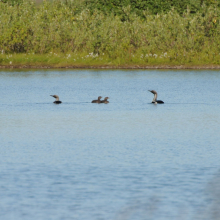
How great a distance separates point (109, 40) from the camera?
55312mm

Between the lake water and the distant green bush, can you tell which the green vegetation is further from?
the lake water

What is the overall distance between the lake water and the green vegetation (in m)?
21.6

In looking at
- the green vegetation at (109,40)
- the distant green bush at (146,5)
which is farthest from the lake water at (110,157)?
the distant green bush at (146,5)

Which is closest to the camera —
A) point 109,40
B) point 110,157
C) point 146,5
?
point 110,157

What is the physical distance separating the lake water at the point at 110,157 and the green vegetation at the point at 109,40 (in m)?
21.6

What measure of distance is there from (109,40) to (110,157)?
134 ft

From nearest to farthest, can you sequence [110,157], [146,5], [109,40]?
[110,157] < [109,40] < [146,5]

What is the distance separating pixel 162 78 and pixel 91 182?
31672 millimetres

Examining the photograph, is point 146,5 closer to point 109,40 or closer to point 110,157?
point 109,40

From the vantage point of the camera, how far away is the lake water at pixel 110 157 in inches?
416

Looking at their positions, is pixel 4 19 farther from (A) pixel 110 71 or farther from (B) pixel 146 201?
(B) pixel 146 201

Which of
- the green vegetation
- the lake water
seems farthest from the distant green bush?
the lake water

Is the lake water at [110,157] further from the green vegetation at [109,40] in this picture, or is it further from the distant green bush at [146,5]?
the distant green bush at [146,5]

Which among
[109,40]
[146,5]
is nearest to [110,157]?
[109,40]
